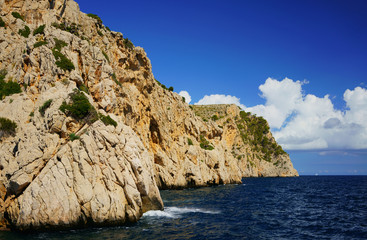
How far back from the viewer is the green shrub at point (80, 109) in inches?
1027

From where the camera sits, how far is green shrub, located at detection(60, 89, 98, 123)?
26081 mm

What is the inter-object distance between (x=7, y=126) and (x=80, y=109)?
7567 mm

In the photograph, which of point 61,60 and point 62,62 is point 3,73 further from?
point 62,62

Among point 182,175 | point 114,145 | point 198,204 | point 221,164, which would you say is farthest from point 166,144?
point 114,145

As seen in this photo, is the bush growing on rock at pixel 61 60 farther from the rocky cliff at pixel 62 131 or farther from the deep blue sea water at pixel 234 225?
the deep blue sea water at pixel 234 225

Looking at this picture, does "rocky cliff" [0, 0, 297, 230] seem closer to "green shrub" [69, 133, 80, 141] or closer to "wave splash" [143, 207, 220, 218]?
"green shrub" [69, 133, 80, 141]

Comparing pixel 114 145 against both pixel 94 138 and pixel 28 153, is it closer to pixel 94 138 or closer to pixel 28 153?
pixel 94 138

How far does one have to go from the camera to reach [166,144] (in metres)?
64.0

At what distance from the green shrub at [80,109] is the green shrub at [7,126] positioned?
541 cm

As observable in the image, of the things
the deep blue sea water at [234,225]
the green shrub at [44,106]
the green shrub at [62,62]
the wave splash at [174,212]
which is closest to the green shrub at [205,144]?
the deep blue sea water at [234,225]

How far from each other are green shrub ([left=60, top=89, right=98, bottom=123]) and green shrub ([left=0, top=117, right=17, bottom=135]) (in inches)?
213

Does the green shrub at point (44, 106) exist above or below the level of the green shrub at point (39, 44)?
below

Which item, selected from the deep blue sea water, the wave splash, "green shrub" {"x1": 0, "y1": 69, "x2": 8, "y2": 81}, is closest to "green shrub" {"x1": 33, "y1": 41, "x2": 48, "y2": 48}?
"green shrub" {"x1": 0, "y1": 69, "x2": 8, "y2": 81}

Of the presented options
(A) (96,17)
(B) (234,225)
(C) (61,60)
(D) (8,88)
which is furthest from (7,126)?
(A) (96,17)
